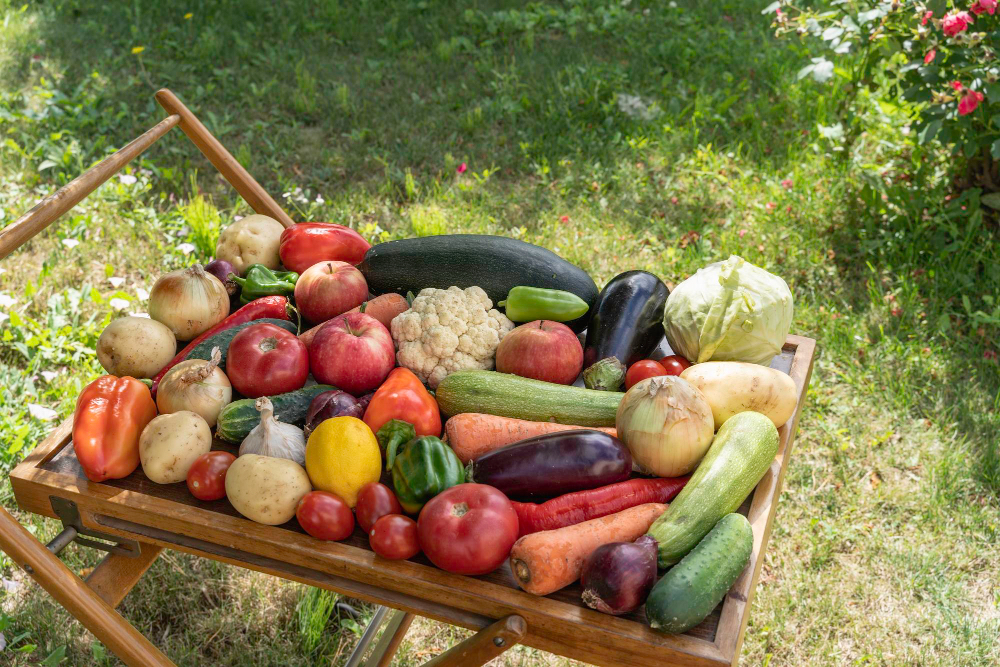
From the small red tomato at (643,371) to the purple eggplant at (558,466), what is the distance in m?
Result: 0.36

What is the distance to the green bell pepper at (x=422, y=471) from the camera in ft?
6.18

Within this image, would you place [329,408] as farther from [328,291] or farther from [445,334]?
[328,291]

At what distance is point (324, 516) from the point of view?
185 cm

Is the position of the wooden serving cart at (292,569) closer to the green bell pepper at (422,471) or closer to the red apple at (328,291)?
the green bell pepper at (422,471)

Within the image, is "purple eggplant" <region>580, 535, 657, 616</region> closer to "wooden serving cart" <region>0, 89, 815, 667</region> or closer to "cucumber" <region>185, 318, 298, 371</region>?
"wooden serving cart" <region>0, 89, 815, 667</region>

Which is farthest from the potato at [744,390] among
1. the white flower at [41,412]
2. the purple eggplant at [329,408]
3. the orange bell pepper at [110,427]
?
the white flower at [41,412]

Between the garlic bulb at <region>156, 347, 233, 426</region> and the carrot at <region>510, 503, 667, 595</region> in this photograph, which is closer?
the carrot at <region>510, 503, 667, 595</region>

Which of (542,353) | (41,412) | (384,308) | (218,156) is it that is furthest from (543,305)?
(41,412)

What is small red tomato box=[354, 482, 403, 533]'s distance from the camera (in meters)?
1.88

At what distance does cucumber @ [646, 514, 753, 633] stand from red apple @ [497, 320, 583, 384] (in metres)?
0.70

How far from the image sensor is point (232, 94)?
5883mm

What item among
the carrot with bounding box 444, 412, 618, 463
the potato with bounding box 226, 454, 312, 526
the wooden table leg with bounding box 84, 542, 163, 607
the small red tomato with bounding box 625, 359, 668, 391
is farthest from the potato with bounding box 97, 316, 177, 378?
the small red tomato with bounding box 625, 359, 668, 391

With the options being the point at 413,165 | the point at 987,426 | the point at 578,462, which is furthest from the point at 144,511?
the point at 413,165

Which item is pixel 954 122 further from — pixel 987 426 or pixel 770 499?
pixel 770 499
